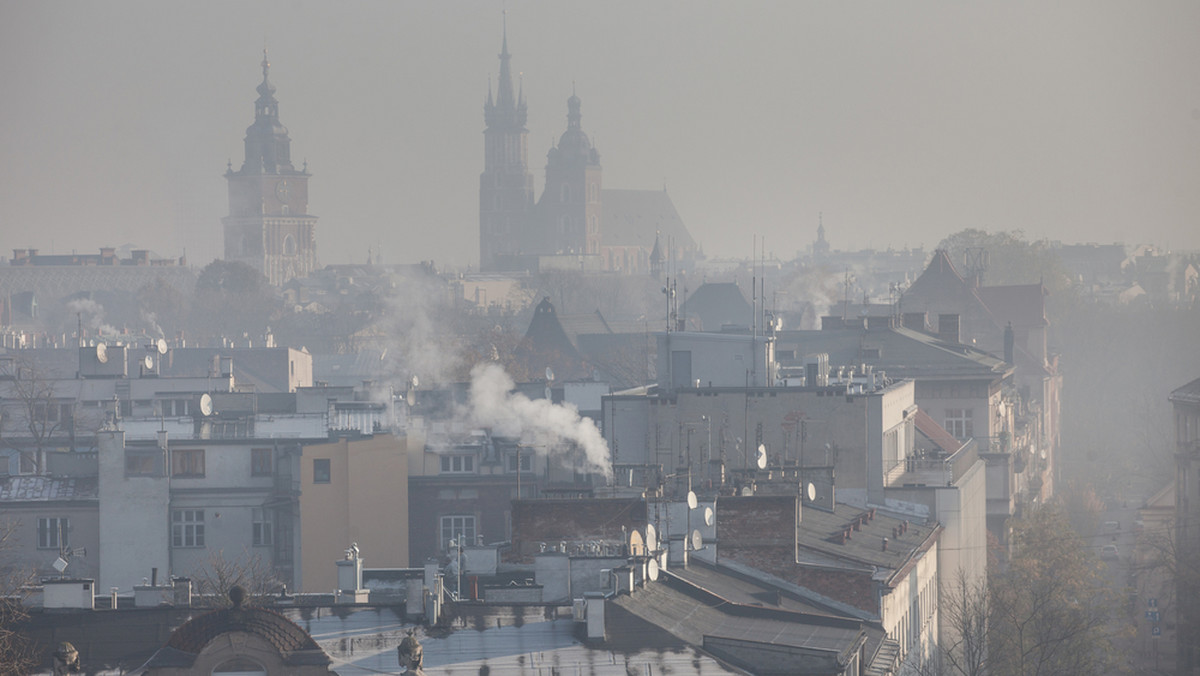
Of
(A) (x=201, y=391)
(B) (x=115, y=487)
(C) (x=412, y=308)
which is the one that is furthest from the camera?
(C) (x=412, y=308)

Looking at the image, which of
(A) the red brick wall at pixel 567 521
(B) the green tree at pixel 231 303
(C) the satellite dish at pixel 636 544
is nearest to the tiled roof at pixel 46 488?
(A) the red brick wall at pixel 567 521

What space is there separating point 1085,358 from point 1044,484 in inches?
2481

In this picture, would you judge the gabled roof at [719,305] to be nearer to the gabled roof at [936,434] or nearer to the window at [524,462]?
the gabled roof at [936,434]

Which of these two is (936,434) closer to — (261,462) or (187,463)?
(261,462)

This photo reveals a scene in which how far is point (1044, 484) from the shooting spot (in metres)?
91.0

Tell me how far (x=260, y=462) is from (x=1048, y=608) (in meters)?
18.0

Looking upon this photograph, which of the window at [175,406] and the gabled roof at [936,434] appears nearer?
the gabled roof at [936,434]

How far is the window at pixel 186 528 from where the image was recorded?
51.4 meters

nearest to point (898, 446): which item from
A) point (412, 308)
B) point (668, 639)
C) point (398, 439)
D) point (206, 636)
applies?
point (398, 439)

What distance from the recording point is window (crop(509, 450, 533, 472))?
5350 cm

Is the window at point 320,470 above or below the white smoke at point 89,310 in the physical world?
below

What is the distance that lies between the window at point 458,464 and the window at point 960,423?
2216cm

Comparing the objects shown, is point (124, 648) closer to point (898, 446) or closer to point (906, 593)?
point (906, 593)

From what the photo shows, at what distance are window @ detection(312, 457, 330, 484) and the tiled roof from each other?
5.02m
